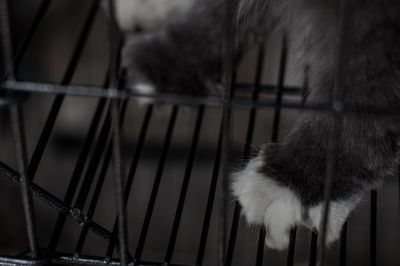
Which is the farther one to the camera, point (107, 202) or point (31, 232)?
point (107, 202)

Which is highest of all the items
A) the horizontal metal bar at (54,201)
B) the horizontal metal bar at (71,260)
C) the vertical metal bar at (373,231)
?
the vertical metal bar at (373,231)

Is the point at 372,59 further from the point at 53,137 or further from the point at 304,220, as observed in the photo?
the point at 53,137

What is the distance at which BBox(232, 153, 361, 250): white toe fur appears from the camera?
2.17 ft

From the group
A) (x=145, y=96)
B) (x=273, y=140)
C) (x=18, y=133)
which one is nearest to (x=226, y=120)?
(x=145, y=96)

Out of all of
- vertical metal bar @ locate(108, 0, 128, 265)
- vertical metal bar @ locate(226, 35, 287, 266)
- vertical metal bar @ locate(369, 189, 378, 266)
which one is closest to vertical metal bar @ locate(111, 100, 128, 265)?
vertical metal bar @ locate(108, 0, 128, 265)

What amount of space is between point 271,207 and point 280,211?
0.01 meters

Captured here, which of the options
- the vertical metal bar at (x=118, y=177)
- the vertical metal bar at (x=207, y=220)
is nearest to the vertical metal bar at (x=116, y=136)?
the vertical metal bar at (x=118, y=177)

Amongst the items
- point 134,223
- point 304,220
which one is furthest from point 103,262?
point 134,223

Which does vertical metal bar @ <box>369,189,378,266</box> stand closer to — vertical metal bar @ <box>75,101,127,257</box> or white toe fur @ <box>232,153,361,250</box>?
white toe fur @ <box>232,153,361,250</box>

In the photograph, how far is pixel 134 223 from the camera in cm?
111

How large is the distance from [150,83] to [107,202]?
360 millimetres

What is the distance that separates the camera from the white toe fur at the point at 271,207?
0.66m

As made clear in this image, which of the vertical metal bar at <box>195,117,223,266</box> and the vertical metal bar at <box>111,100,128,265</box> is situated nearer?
the vertical metal bar at <box>111,100,128,265</box>

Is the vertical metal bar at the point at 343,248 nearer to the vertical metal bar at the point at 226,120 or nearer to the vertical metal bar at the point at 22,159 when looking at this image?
the vertical metal bar at the point at 226,120
